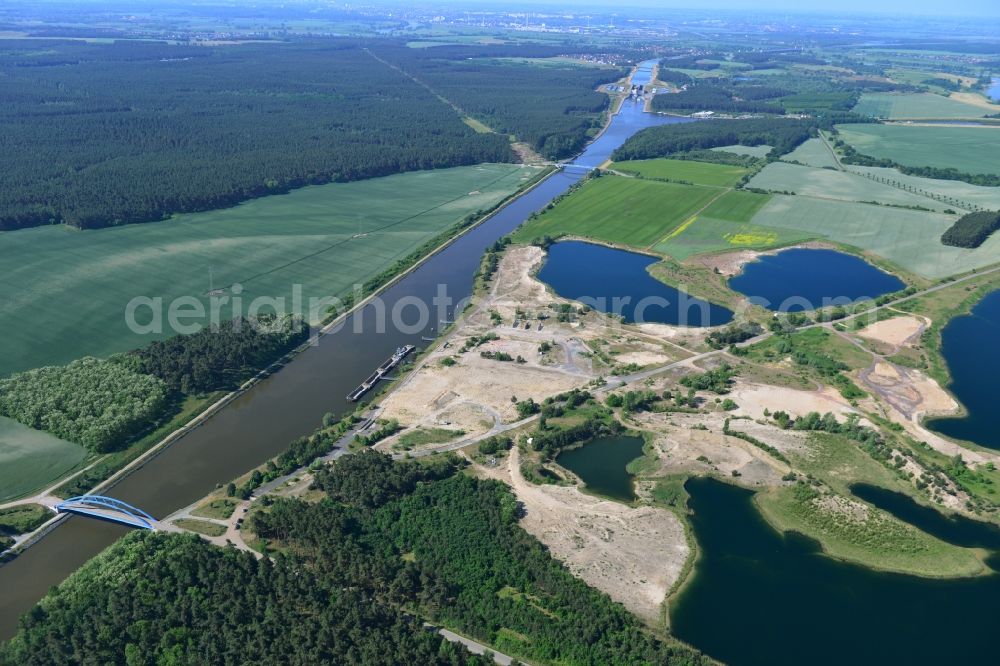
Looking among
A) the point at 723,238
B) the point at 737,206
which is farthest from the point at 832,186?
the point at 723,238

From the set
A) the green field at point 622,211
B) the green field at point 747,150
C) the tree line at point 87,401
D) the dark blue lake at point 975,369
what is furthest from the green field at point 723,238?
the tree line at point 87,401

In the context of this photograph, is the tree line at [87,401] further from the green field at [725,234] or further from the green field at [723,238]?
the green field at [725,234]

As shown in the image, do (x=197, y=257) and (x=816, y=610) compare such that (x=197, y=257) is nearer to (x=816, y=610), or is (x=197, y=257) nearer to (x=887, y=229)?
(x=816, y=610)

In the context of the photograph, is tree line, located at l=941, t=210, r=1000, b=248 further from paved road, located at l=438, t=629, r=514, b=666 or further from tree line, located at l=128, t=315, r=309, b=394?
paved road, located at l=438, t=629, r=514, b=666

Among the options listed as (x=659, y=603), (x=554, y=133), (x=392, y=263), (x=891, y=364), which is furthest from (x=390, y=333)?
(x=554, y=133)

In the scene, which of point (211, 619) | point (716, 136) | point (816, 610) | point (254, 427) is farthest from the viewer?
point (716, 136)

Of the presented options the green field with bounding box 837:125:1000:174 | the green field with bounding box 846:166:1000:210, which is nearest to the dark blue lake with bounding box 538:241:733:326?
the green field with bounding box 846:166:1000:210
